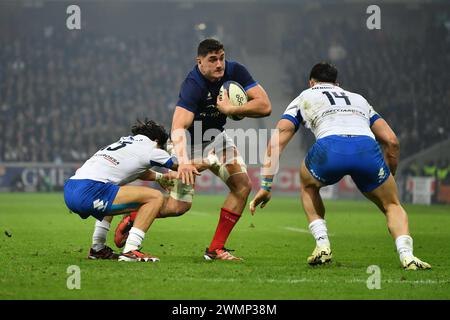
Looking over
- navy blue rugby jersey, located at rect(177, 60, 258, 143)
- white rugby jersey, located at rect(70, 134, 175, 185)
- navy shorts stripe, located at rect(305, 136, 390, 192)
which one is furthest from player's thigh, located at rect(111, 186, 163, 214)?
navy shorts stripe, located at rect(305, 136, 390, 192)

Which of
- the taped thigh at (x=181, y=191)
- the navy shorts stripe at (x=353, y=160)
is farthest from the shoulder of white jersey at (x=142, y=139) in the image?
the navy shorts stripe at (x=353, y=160)

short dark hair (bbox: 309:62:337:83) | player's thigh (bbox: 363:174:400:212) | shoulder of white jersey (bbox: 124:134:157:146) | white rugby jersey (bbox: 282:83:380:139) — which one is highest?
short dark hair (bbox: 309:62:337:83)

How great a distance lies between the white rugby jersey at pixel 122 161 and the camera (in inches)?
337

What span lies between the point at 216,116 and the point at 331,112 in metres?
1.67

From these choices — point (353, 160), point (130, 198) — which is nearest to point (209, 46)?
point (130, 198)

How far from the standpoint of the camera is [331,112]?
26.6 feet

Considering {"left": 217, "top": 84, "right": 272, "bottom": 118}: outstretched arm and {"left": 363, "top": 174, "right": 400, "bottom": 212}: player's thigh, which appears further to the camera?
{"left": 217, "top": 84, "right": 272, "bottom": 118}: outstretched arm

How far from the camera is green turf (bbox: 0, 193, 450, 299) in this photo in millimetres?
6379

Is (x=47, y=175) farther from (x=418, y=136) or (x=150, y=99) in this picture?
(x=418, y=136)

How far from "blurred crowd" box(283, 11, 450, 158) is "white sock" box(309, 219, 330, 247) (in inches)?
939

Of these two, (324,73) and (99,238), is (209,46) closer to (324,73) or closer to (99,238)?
(324,73)

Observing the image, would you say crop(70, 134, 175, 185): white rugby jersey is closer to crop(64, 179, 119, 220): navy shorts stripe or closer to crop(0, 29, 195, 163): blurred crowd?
crop(64, 179, 119, 220): navy shorts stripe

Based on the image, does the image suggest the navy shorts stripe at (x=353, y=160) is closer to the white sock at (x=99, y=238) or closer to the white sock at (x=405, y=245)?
the white sock at (x=405, y=245)

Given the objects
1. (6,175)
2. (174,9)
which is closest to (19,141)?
(6,175)
